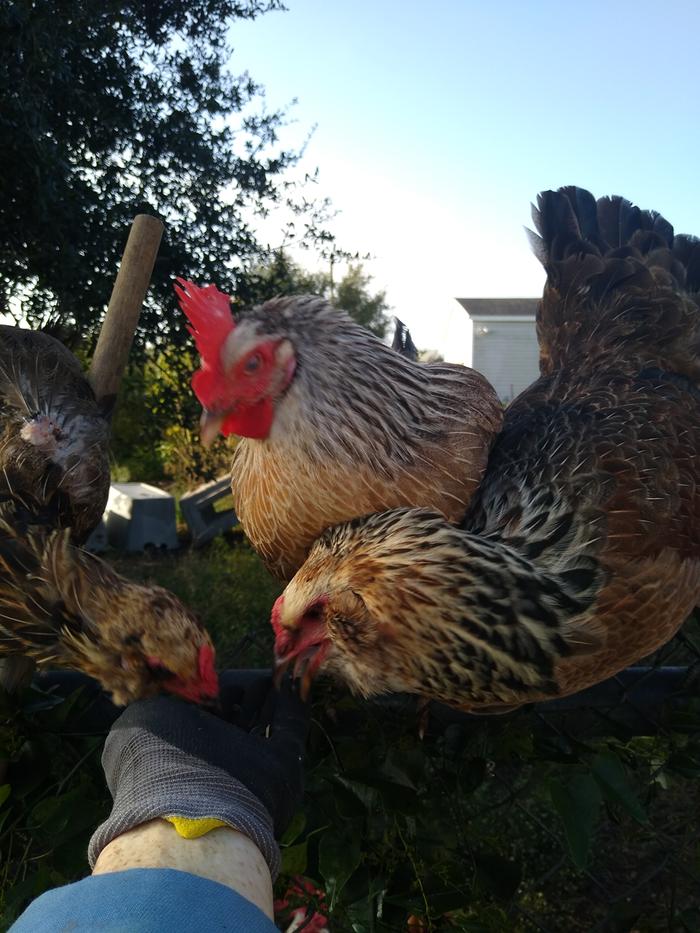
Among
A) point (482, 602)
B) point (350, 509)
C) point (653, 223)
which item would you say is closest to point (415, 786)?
point (482, 602)

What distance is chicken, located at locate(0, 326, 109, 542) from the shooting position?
150 cm

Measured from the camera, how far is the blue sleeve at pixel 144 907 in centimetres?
58

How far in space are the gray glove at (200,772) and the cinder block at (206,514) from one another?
459cm

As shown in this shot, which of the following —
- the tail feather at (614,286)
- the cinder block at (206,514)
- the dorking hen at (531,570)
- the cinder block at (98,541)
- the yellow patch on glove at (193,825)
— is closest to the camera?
the yellow patch on glove at (193,825)

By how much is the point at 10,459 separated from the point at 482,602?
3.75 feet

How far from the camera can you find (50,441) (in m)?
1.53

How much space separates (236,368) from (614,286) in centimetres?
119

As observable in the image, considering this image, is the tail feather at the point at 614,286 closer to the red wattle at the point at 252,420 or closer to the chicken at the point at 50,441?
the red wattle at the point at 252,420

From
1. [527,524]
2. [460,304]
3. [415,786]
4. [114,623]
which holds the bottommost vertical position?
[415,786]

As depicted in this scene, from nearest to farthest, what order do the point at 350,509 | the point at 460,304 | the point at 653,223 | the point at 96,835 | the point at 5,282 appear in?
the point at 96,835 → the point at 350,509 → the point at 653,223 → the point at 5,282 → the point at 460,304

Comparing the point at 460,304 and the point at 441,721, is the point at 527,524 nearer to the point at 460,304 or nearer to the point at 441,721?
the point at 441,721

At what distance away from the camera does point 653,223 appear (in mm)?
1899

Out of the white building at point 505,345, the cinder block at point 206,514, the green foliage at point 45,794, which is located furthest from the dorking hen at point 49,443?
the white building at point 505,345

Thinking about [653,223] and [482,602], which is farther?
[653,223]
